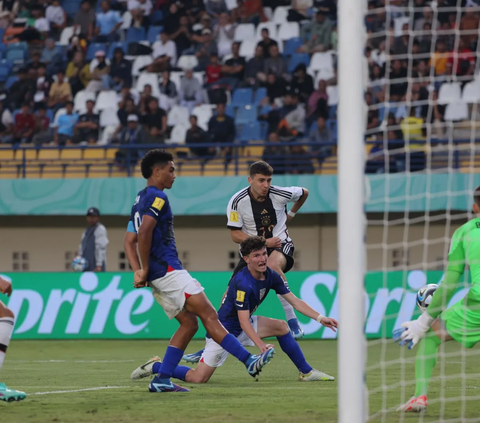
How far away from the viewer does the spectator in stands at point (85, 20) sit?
21889 mm

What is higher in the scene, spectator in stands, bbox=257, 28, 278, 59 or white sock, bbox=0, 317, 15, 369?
spectator in stands, bbox=257, 28, 278, 59

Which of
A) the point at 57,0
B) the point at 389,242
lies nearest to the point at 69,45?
the point at 57,0

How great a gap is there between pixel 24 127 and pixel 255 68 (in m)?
5.44

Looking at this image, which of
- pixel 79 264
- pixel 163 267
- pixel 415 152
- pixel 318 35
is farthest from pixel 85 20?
pixel 163 267

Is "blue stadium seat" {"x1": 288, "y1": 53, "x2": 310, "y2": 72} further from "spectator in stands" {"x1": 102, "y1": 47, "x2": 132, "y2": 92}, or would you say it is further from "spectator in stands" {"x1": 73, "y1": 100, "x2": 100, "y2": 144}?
"spectator in stands" {"x1": 73, "y1": 100, "x2": 100, "y2": 144}

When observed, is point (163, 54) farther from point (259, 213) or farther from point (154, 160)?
point (154, 160)

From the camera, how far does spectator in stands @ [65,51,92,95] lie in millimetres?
20672

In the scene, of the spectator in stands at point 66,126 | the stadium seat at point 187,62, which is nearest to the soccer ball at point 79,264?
the spectator in stands at point 66,126

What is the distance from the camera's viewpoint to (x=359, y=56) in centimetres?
466

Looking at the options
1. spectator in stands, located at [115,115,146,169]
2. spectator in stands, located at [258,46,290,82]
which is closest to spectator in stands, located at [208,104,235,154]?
spectator in stands, located at [115,115,146,169]

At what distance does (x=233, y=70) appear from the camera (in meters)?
20.0

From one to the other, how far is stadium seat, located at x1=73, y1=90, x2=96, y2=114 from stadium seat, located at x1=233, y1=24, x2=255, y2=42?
12.2ft

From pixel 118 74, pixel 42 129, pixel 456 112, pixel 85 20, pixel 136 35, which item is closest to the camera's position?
pixel 456 112

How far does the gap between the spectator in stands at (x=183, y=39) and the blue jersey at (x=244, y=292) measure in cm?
1356
